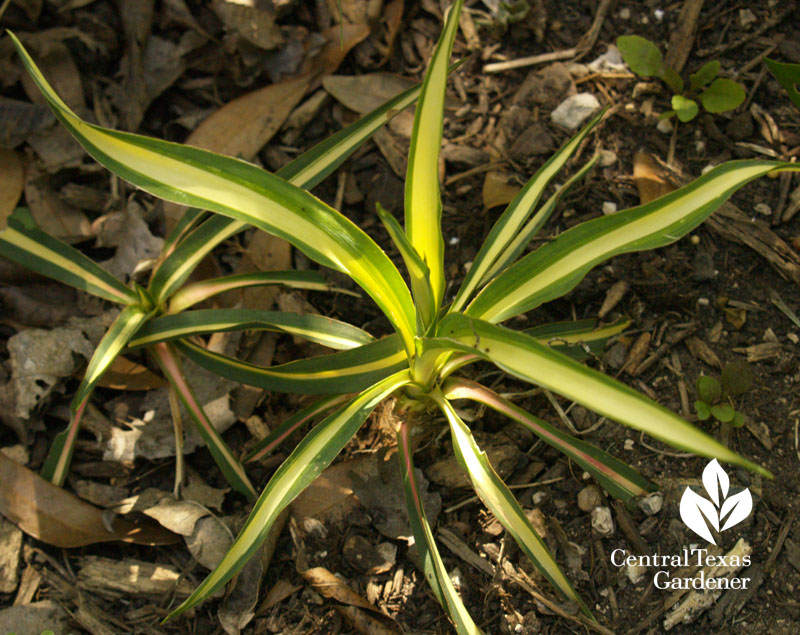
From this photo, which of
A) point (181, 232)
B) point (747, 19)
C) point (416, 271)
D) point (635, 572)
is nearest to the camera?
point (416, 271)

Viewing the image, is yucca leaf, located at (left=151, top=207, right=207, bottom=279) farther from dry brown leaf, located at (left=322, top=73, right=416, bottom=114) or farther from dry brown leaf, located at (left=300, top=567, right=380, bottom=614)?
dry brown leaf, located at (left=300, top=567, right=380, bottom=614)

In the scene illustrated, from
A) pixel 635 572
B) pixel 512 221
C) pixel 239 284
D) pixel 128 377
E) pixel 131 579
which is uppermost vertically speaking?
pixel 512 221

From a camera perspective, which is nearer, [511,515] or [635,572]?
[511,515]

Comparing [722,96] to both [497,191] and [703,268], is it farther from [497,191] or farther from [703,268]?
[497,191]

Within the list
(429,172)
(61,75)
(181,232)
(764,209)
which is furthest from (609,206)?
(61,75)

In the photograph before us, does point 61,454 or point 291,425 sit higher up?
point 291,425

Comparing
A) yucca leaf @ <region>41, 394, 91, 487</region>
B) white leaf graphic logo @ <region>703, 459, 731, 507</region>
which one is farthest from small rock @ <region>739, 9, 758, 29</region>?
yucca leaf @ <region>41, 394, 91, 487</region>
